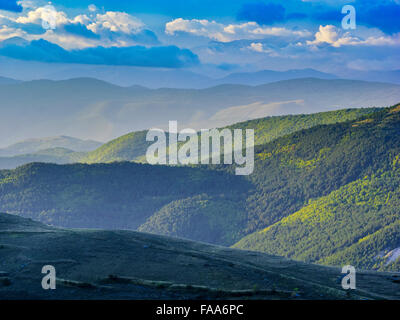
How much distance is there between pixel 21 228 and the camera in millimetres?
47969

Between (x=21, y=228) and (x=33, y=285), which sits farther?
(x=21, y=228)

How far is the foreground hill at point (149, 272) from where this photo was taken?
104 feet

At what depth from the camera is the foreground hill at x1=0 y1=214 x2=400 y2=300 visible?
31.6m

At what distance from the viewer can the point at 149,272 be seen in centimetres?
3538

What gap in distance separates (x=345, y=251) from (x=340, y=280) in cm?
13927

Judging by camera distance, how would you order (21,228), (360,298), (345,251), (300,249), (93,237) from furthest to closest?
(300,249)
(345,251)
(21,228)
(93,237)
(360,298)
